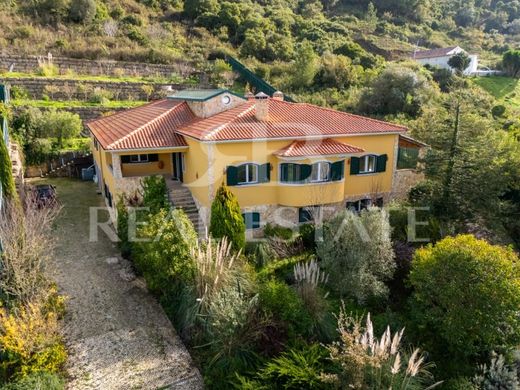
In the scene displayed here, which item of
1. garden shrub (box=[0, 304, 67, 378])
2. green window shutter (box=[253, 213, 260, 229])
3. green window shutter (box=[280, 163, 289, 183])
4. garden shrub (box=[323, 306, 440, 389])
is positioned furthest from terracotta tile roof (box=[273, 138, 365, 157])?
garden shrub (box=[0, 304, 67, 378])

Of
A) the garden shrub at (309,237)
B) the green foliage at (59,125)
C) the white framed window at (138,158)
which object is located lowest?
the garden shrub at (309,237)

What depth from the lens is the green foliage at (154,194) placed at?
823 inches

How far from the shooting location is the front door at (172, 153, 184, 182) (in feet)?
80.2

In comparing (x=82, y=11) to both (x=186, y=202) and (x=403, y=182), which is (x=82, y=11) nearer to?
(x=186, y=202)

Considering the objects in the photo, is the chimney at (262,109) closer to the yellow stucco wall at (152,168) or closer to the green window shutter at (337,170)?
the green window shutter at (337,170)

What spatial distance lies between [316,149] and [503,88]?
48.2 metres

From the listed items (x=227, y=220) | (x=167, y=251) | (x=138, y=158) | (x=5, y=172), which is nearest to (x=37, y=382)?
(x=167, y=251)

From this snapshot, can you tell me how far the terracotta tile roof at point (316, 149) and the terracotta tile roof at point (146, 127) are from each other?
5.97m

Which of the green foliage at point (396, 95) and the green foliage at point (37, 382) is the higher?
the green foliage at point (396, 95)

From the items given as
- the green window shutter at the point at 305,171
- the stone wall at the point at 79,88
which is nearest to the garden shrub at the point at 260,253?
the green window shutter at the point at 305,171

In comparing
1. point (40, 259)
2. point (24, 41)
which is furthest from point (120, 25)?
point (40, 259)

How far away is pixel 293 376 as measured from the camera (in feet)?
40.5

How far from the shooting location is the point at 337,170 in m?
22.1

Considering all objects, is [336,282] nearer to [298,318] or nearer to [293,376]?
[298,318]
